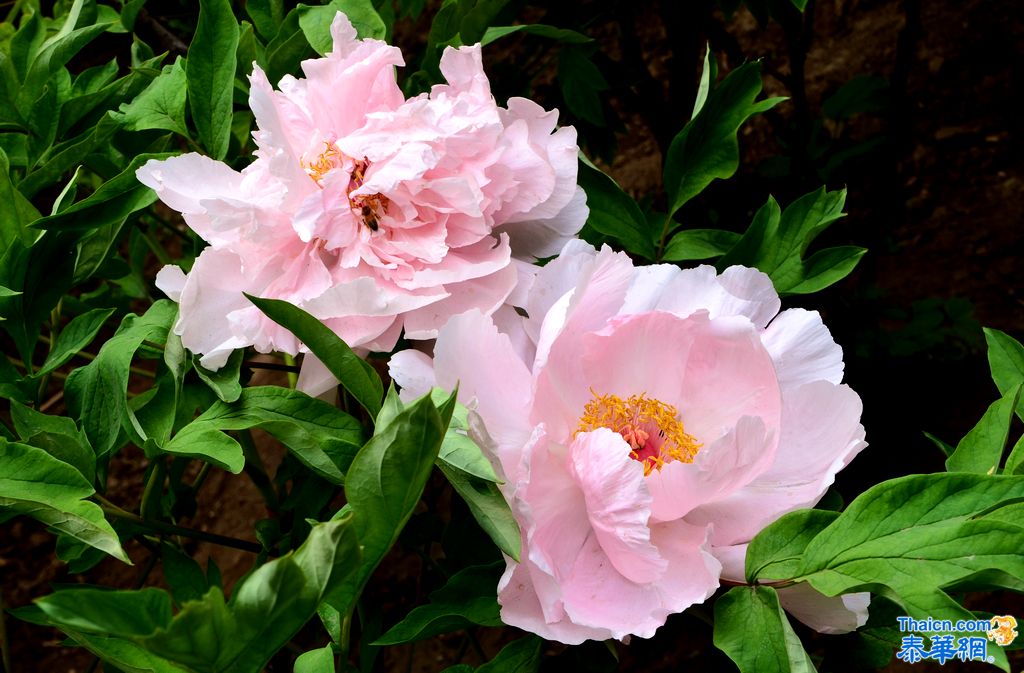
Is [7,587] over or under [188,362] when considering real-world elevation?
under

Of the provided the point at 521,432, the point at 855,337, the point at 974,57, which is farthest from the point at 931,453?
the point at 521,432

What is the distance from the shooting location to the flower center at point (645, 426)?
0.65m

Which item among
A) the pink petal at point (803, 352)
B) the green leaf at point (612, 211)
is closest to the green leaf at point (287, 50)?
the green leaf at point (612, 211)

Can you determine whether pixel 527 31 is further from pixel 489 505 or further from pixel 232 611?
pixel 232 611

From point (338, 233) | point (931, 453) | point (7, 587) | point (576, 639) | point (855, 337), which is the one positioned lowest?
point (7, 587)

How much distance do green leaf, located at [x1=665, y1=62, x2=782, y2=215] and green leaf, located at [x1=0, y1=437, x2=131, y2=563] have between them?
50cm

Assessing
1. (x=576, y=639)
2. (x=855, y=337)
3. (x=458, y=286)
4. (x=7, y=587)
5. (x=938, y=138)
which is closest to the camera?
(x=576, y=639)

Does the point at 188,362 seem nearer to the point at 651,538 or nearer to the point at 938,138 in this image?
the point at 651,538

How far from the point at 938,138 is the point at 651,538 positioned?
2277 mm

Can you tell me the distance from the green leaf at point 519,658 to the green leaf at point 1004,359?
1.36ft

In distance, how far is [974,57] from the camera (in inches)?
103

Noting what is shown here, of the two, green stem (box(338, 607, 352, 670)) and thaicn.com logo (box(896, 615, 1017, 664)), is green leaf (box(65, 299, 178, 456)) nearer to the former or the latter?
green stem (box(338, 607, 352, 670))

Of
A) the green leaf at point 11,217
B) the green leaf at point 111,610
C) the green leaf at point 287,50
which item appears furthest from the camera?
the green leaf at point 287,50

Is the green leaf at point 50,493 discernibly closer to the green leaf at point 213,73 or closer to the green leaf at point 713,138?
the green leaf at point 213,73
